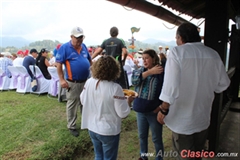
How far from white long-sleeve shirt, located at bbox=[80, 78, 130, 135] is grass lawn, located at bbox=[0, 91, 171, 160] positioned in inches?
47.4

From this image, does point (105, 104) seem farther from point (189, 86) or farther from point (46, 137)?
point (46, 137)

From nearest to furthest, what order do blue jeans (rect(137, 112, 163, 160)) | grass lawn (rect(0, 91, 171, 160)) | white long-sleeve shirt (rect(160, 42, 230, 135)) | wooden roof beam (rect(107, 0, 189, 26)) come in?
white long-sleeve shirt (rect(160, 42, 230, 135))
blue jeans (rect(137, 112, 163, 160))
wooden roof beam (rect(107, 0, 189, 26))
grass lawn (rect(0, 91, 171, 160))

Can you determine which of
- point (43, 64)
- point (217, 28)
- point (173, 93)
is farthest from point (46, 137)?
point (43, 64)

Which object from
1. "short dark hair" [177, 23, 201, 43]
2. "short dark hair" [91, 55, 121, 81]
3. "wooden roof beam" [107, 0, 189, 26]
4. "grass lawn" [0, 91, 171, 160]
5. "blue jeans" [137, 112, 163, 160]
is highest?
"wooden roof beam" [107, 0, 189, 26]

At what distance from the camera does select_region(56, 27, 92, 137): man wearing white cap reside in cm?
319

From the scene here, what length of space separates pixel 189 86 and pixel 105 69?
29.5 inches

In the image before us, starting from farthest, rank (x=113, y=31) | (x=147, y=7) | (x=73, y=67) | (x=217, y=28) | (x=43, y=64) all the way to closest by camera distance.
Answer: (x=43, y=64) < (x=113, y=31) < (x=73, y=67) < (x=147, y=7) < (x=217, y=28)

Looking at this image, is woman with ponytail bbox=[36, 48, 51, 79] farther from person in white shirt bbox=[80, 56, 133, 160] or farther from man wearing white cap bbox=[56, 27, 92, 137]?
person in white shirt bbox=[80, 56, 133, 160]

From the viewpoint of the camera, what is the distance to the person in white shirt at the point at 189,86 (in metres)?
1.64

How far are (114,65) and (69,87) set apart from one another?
1684 millimetres

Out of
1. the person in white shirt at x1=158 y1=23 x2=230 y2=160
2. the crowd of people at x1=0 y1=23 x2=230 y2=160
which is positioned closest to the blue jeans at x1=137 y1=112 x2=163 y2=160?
the crowd of people at x1=0 y1=23 x2=230 y2=160

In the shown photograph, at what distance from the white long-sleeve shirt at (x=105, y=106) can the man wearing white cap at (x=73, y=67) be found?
1.46m

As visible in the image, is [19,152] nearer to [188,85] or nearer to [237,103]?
[188,85]

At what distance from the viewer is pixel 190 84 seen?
1.68 m
